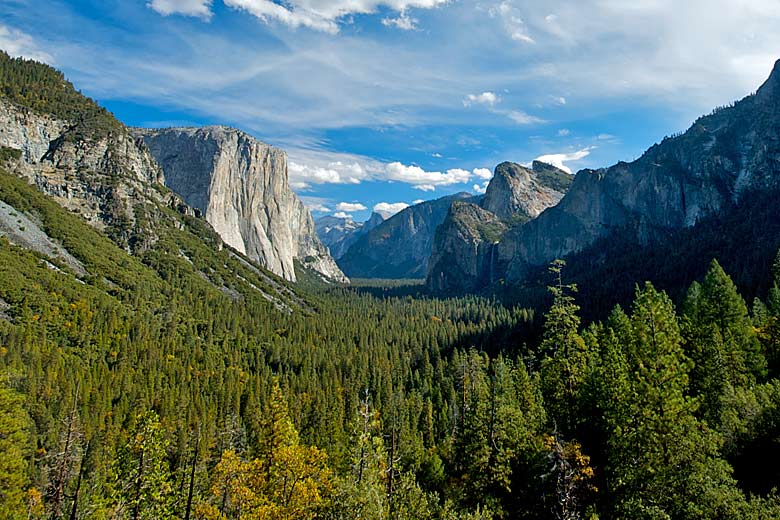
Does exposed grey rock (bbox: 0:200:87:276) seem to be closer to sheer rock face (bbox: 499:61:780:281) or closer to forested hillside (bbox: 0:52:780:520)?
forested hillside (bbox: 0:52:780:520)

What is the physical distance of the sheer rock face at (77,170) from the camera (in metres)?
158

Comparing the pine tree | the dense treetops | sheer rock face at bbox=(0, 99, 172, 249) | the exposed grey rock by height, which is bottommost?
the pine tree

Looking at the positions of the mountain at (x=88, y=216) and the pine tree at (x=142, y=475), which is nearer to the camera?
the pine tree at (x=142, y=475)

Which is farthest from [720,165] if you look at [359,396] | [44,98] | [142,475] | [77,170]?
[44,98]

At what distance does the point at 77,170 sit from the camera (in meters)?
169

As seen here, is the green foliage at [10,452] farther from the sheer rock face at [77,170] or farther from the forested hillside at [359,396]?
the sheer rock face at [77,170]

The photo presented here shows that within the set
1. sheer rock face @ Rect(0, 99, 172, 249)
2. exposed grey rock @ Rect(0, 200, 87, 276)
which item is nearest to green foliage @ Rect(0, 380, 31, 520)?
exposed grey rock @ Rect(0, 200, 87, 276)

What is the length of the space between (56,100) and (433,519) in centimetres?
23434

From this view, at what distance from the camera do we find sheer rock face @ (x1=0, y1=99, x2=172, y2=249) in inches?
6240

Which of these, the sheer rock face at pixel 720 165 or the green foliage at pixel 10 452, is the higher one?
the sheer rock face at pixel 720 165

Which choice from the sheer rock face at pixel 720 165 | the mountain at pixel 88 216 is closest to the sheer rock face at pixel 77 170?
the mountain at pixel 88 216

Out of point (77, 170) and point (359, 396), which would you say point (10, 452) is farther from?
point (77, 170)

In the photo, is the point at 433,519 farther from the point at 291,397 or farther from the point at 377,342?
the point at 377,342

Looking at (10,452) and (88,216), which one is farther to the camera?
(88,216)
